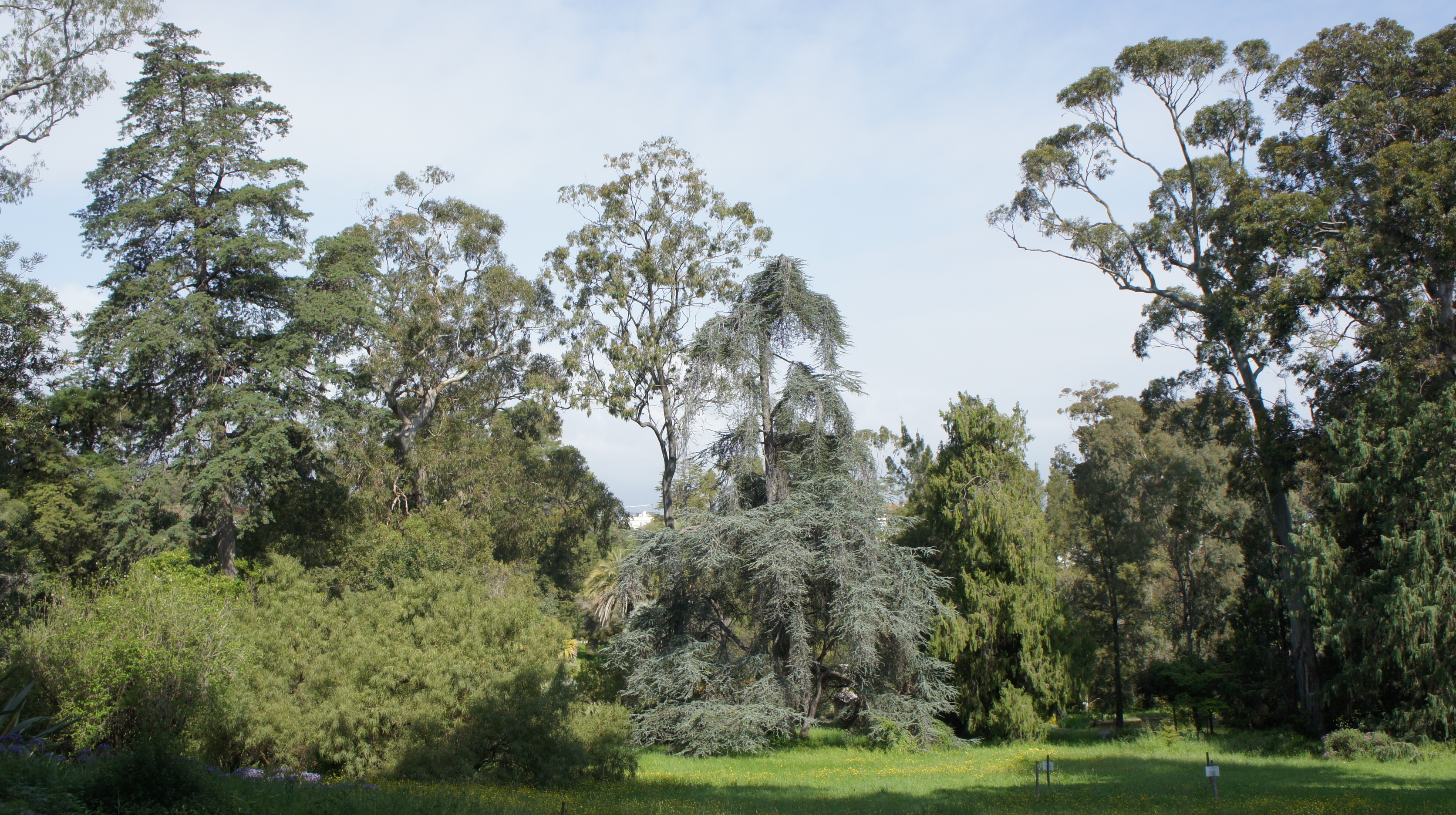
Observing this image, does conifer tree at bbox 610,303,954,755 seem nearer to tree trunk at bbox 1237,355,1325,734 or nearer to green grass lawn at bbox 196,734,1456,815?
green grass lawn at bbox 196,734,1456,815

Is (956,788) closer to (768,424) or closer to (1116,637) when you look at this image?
(768,424)

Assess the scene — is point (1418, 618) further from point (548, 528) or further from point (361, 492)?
point (361, 492)

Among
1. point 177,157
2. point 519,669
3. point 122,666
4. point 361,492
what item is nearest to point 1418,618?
point 519,669

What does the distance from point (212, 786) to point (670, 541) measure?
1416 cm

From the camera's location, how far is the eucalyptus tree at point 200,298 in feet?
79.7

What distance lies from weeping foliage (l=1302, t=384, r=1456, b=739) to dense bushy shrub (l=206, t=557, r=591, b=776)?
1736cm

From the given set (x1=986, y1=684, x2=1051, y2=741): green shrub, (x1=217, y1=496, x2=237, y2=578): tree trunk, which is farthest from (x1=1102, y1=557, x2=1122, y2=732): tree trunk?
(x1=217, y1=496, x2=237, y2=578): tree trunk

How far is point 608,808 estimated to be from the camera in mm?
11789

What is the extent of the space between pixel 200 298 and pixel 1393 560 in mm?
30948

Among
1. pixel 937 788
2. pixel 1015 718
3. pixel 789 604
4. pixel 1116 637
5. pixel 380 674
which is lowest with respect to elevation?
pixel 937 788

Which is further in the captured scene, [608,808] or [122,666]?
[122,666]

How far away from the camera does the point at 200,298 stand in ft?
80.7

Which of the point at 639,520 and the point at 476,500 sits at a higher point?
the point at 639,520

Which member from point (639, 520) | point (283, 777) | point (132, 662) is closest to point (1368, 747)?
point (283, 777)
